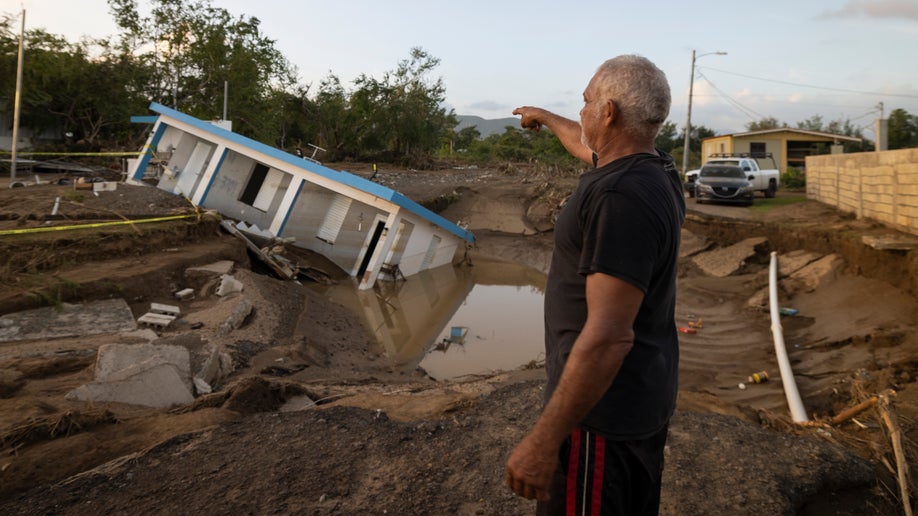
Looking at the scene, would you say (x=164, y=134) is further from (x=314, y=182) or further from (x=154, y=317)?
(x=154, y=317)

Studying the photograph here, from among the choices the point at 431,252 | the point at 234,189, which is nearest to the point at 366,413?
the point at 431,252

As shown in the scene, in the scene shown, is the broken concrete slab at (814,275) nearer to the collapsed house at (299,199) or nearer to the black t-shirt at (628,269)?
the collapsed house at (299,199)

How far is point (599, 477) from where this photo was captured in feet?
6.08

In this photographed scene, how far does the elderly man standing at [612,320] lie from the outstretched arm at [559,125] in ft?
2.46

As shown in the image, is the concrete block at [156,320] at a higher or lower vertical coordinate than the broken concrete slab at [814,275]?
higher

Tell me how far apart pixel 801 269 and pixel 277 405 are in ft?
33.9

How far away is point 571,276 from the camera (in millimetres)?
1897

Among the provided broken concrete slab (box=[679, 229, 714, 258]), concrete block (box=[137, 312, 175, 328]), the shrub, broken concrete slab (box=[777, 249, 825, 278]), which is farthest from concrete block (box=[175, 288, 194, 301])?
the shrub

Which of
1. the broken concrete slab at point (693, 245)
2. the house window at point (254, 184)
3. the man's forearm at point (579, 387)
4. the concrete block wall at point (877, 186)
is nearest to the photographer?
the man's forearm at point (579, 387)

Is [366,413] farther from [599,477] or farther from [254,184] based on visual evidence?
[254,184]

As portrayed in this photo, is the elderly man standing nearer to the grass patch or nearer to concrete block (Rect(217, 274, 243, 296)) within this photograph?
concrete block (Rect(217, 274, 243, 296))

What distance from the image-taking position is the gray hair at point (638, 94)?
190cm

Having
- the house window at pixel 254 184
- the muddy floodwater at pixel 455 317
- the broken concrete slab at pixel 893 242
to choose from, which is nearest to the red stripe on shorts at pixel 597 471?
the muddy floodwater at pixel 455 317

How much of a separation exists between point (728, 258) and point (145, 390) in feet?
40.5
